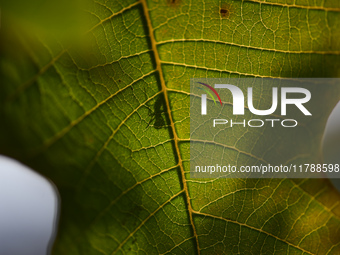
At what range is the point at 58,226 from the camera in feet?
2.27

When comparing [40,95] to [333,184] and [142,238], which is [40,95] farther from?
[333,184]

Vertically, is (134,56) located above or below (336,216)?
above

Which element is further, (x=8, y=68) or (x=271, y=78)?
(x=271, y=78)

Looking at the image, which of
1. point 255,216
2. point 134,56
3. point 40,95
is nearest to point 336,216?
point 255,216

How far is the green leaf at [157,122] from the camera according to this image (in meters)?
0.64

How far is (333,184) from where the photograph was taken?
2.63 feet

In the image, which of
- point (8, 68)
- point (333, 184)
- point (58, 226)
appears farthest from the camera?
point (333, 184)

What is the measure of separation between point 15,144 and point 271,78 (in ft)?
2.08

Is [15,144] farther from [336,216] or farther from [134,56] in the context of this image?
[336,216]

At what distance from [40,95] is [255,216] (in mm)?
638

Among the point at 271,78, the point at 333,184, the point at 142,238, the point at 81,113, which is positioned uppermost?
the point at 271,78

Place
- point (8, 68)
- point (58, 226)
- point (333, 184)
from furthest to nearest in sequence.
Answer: point (333, 184) → point (58, 226) → point (8, 68)

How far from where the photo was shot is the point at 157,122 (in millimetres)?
740

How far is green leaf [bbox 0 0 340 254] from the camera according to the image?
643mm
